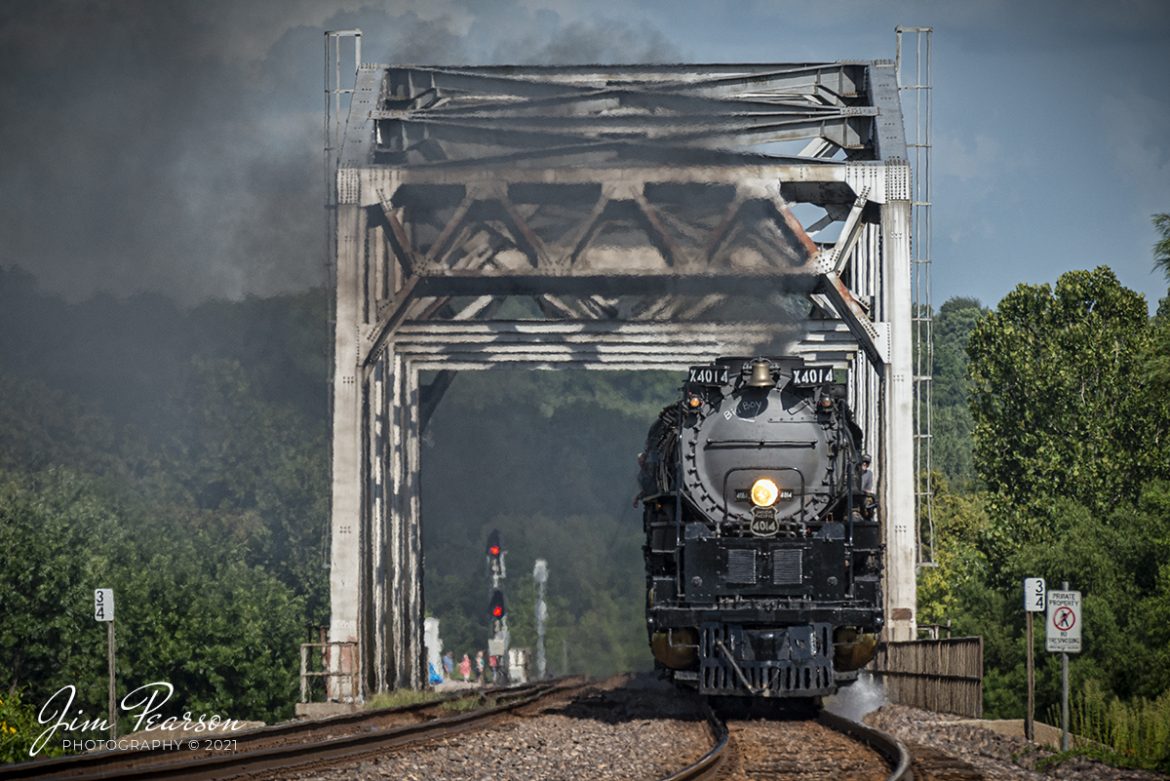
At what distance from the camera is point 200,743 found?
14.3m

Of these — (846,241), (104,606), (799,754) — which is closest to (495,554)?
(846,241)

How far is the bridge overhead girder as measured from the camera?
23875 mm

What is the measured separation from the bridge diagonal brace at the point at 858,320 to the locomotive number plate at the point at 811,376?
195 inches

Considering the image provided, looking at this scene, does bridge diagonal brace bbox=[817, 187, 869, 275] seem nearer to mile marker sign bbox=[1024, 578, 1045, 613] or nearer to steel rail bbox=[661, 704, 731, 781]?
mile marker sign bbox=[1024, 578, 1045, 613]

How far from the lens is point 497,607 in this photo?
37.5m

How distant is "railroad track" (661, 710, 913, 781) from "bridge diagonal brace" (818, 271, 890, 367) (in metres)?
8.04

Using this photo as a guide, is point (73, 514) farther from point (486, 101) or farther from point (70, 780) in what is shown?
point (70, 780)

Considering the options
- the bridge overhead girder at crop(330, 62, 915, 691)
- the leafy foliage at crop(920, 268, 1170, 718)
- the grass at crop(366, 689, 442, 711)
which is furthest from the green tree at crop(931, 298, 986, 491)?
the grass at crop(366, 689, 442, 711)

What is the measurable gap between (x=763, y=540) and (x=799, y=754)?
4.05m

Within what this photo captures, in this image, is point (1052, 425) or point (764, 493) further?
point (1052, 425)

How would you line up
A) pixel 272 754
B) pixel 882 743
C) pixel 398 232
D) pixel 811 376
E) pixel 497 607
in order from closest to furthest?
pixel 272 754
pixel 882 743
pixel 811 376
pixel 398 232
pixel 497 607

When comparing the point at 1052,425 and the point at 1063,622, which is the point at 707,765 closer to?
the point at 1063,622

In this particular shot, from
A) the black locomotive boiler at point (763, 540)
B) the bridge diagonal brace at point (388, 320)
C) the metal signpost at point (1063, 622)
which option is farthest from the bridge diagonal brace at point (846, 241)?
the metal signpost at point (1063, 622)

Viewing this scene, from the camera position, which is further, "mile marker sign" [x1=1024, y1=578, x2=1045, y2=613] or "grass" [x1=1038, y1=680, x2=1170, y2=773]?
"mile marker sign" [x1=1024, y1=578, x2=1045, y2=613]
